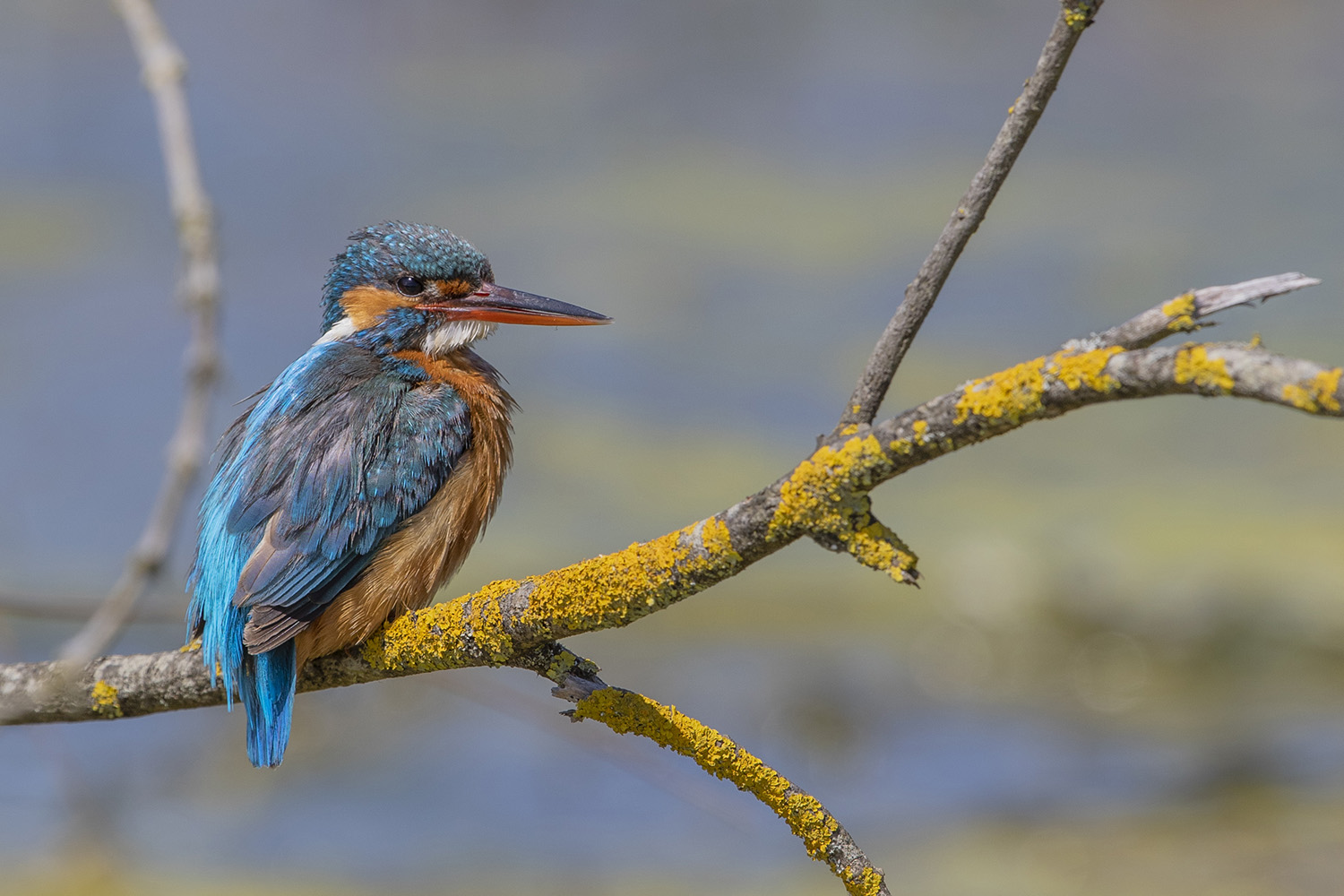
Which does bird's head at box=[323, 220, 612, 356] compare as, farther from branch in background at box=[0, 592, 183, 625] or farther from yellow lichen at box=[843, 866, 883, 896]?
yellow lichen at box=[843, 866, 883, 896]

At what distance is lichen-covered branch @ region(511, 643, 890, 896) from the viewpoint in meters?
1.75

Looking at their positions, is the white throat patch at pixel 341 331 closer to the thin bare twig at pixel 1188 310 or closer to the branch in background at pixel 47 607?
the branch in background at pixel 47 607

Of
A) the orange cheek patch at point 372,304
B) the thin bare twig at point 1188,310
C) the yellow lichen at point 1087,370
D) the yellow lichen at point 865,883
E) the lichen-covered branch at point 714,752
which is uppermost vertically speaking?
the orange cheek patch at point 372,304

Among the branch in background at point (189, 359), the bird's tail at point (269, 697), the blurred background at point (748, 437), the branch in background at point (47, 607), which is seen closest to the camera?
the branch in background at point (189, 359)

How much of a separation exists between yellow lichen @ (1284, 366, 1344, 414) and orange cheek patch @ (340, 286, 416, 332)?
2005mm

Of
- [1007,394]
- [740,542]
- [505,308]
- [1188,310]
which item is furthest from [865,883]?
[505,308]

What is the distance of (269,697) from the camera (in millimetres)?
2381

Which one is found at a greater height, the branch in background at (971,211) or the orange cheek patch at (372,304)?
the orange cheek patch at (372,304)

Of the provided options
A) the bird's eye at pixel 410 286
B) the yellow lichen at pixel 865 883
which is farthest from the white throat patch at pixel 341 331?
the yellow lichen at pixel 865 883

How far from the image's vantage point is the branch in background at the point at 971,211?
1556 millimetres

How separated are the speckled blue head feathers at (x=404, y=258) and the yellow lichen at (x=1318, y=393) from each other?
196 centimetres

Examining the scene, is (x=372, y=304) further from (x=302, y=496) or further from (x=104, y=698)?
(x=104, y=698)

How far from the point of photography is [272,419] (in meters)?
2.61

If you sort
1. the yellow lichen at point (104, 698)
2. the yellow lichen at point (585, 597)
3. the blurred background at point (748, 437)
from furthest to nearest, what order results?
the blurred background at point (748, 437), the yellow lichen at point (104, 698), the yellow lichen at point (585, 597)
